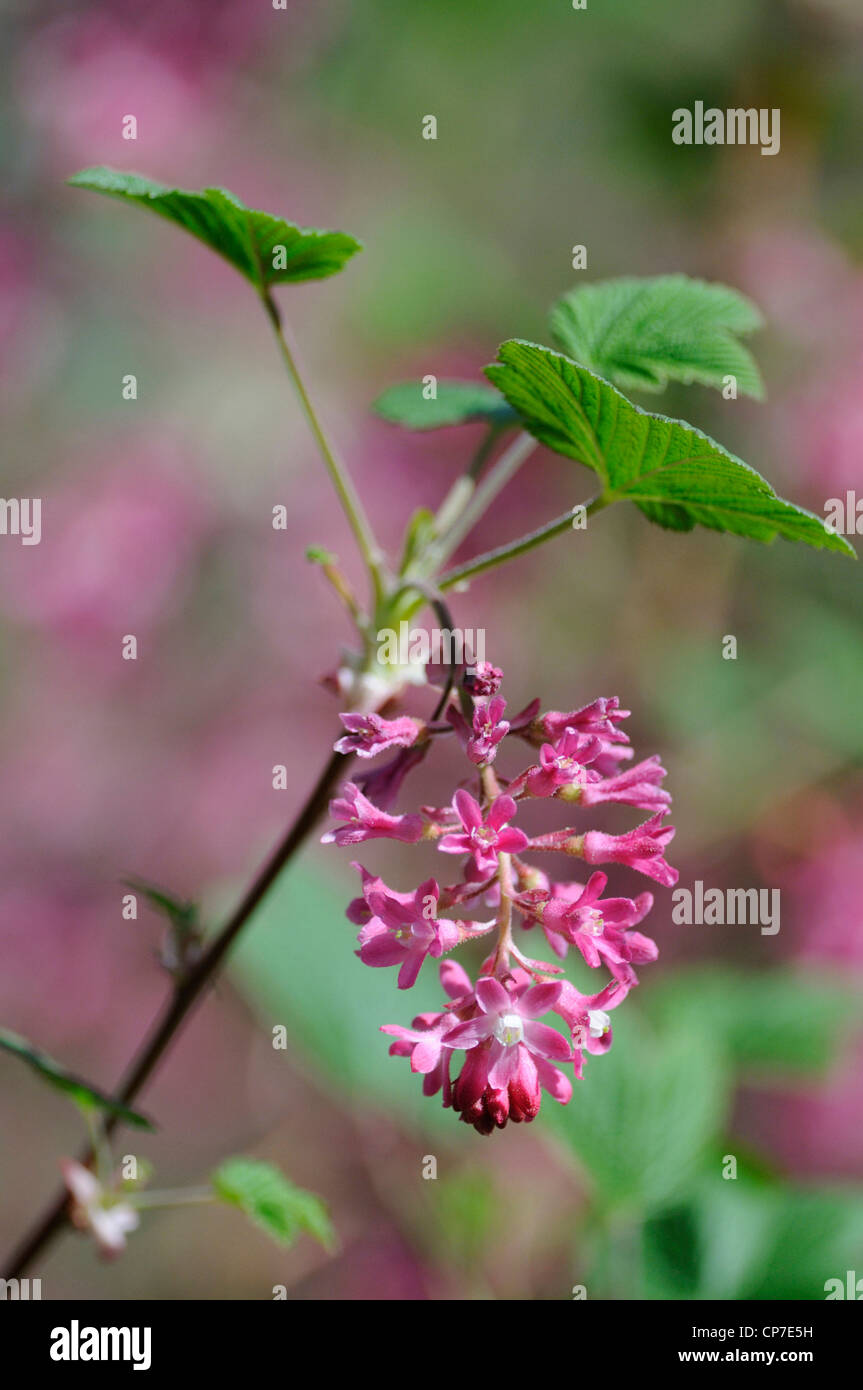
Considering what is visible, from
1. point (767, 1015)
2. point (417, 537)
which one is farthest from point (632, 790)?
point (767, 1015)

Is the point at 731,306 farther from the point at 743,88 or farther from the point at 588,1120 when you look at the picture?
the point at 743,88

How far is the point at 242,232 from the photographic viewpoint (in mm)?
838

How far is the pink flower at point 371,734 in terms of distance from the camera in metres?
0.69

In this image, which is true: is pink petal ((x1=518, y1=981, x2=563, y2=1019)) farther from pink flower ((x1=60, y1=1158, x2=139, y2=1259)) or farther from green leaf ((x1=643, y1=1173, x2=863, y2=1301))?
green leaf ((x1=643, y1=1173, x2=863, y2=1301))

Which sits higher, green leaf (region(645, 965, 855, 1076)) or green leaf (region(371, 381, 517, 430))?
green leaf (region(371, 381, 517, 430))

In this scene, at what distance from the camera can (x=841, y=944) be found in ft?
7.45

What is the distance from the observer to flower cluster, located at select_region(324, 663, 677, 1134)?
0.66 m

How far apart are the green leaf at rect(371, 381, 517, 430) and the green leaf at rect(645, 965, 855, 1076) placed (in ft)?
3.20

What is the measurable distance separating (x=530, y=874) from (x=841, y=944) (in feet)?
5.72

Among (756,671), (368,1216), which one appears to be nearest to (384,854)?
(368,1216)

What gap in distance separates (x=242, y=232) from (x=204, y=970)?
53 centimetres

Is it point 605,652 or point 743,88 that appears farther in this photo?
point 605,652

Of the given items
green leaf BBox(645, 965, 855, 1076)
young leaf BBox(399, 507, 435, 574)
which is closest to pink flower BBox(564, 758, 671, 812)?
young leaf BBox(399, 507, 435, 574)
